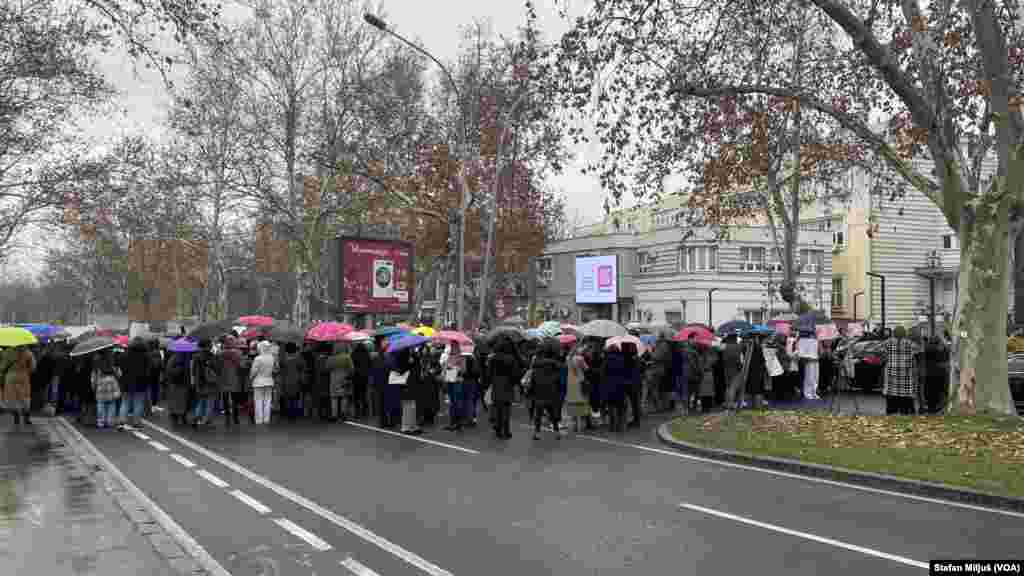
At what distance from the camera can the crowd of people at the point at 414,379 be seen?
1623 centimetres

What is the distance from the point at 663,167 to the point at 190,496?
1211cm

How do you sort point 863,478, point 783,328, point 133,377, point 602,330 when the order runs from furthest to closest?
point 783,328, point 133,377, point 602,330, point 863,478

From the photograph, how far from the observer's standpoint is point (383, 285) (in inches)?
1107

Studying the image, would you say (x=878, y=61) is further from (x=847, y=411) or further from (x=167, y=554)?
(x=167, y=554)

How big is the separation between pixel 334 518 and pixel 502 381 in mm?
6903

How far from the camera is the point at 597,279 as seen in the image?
60219 millimetres

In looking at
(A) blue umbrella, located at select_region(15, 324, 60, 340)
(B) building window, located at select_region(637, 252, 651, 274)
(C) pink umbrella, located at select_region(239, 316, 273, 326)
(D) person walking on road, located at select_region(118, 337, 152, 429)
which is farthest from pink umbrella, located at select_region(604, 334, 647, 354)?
(B) building window, located at select_region(637, 252, 651, 274)

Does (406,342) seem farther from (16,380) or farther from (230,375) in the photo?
(16,380)

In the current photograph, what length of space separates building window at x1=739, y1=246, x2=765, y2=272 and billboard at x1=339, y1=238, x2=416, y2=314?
35.7 meters

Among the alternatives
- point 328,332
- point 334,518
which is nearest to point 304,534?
point 334,518

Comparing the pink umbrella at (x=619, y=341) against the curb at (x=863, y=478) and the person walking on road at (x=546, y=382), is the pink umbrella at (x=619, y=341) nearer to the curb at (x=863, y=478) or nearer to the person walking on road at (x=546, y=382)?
the person walking on road at (x=546, y=382)

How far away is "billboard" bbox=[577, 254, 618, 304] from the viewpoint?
5894 centimetres

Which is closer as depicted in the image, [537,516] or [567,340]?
[537,516]

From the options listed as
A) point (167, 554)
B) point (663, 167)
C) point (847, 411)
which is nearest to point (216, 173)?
point (663, 167)
